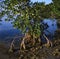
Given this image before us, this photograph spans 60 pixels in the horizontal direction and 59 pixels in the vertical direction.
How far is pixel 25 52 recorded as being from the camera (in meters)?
22.0

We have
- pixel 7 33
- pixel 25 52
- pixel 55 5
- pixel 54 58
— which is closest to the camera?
pixel 54 58

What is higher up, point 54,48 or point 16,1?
point 16,1

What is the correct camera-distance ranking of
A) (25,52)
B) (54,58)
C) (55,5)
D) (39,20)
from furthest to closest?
(55,5)
(39,20)
(25,52)
(54,58)

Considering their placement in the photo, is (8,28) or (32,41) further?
(8,28)

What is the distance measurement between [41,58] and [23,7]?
18.0ft

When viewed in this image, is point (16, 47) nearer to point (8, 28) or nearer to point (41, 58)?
point (41, 58)

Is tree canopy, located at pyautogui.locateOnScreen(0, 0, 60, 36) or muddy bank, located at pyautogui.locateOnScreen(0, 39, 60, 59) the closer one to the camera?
muddy bank, located at pyautogui.locateOnScreen(0, 39, 60, 59)

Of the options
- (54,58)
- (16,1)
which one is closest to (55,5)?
(16,1)

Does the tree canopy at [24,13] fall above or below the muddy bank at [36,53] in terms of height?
above

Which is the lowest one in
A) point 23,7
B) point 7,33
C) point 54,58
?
point 54,58

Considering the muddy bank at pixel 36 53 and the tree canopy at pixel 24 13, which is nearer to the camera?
the muddy bank at pixel 36 53

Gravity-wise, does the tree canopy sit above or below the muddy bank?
above

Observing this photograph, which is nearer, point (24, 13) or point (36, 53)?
point (36, 53)

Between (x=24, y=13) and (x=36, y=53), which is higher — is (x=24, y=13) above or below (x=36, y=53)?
above
